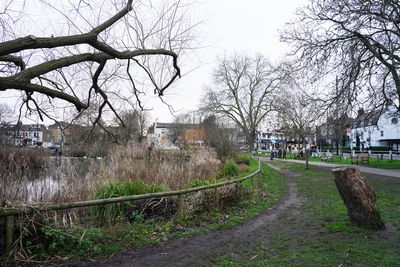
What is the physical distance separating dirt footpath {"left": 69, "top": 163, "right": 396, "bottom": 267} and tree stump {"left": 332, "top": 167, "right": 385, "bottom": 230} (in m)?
0.71

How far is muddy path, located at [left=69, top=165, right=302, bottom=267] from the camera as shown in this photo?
3.85 meters

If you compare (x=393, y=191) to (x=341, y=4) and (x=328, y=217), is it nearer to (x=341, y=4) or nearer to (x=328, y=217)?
(x=328, y=217)

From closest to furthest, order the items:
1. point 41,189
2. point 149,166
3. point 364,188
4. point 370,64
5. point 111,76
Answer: point 364,188
point 41,189
point 111,76
point 149,166
point 370,64

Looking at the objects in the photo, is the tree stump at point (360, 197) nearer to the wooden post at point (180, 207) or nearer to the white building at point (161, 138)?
the wooden post at point (180, 207)

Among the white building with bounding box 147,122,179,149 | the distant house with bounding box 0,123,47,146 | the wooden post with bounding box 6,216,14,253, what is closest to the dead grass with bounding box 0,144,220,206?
the wooden post with bounding box 6,216,14,253

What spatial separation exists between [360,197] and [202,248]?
2985 millimetres

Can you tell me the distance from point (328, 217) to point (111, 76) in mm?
6280

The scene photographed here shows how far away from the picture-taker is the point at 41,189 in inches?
208

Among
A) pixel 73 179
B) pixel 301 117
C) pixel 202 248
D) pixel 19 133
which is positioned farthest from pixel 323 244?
pixel 301 117

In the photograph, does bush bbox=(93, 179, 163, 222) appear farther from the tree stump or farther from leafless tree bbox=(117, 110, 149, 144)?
the tree stump

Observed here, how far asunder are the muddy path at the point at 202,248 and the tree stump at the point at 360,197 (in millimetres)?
1380

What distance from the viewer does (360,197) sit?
492 cm

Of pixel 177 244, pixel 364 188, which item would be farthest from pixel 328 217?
pixel 177 244

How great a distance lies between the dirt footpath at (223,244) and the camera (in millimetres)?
3879
